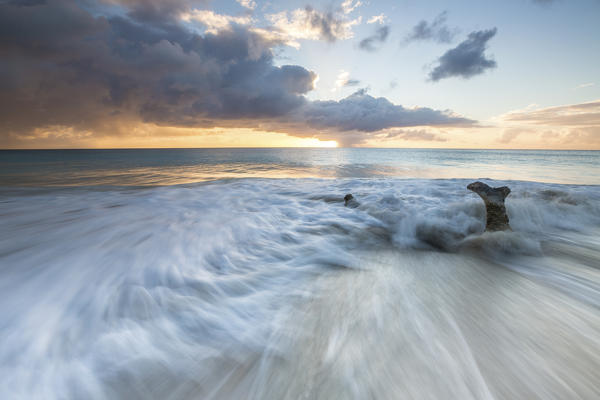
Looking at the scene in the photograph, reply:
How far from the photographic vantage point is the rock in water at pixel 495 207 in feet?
10.7

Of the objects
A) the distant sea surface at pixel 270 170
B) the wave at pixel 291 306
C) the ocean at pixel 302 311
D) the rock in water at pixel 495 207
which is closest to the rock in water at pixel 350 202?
the wave at pixel 291 306

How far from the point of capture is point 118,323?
1673 mm

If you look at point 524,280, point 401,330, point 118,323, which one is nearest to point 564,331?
point 524,280

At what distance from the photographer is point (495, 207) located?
331 cm

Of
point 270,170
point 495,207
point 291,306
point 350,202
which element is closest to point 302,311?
point 291,306

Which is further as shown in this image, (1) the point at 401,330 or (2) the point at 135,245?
(2) the point at 135,245

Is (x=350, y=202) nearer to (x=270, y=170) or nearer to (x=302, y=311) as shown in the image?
(x=302, y=311)

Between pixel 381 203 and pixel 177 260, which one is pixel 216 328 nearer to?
pixel 177 260

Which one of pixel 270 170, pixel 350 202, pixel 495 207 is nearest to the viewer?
pixel 495 207

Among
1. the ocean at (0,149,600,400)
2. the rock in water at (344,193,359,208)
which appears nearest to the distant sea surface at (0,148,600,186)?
the rock in water at (344,193,359,208)

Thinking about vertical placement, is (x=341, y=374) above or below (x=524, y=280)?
above

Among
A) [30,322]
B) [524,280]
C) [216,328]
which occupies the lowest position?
[524,280]

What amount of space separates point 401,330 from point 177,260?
2478mm

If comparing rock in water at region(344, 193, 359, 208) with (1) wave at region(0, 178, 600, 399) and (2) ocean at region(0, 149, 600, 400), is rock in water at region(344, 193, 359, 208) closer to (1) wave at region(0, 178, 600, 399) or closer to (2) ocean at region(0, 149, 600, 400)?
(1) wave at region(0, 178, 600, 399)
